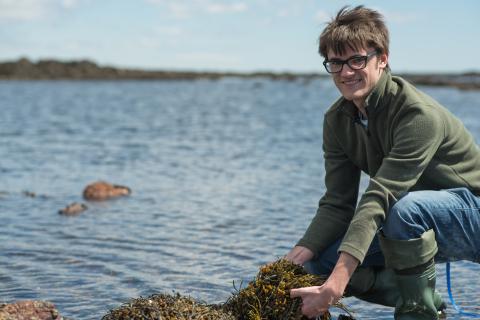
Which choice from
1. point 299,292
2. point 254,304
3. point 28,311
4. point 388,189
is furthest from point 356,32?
point 28,311

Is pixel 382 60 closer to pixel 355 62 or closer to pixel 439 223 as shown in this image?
pixel 355 62

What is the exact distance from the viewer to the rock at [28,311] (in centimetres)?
482

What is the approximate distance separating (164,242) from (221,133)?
1931 cm

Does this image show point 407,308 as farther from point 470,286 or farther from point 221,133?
point 221,133

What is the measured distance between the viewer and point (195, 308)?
4.70 meters

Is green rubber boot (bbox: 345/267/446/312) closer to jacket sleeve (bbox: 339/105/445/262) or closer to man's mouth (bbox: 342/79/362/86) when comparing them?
jacket sleeve (bbox: 339/105/445/262)

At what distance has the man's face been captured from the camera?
15.3ft

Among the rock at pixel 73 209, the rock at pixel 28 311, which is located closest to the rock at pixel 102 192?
the rock at pixel 73 209

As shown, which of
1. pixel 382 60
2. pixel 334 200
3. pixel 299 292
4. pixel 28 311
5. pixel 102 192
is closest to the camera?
pixel 299 292

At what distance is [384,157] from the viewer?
488 cm

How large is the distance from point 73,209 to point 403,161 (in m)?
7.97

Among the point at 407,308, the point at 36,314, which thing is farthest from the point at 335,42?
the point at 36,314

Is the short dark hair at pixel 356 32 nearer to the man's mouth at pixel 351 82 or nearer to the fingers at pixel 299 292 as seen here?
the man's mouth at pixel 351 82

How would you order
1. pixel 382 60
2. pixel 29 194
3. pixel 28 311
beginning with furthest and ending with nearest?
pixel 29 194
pixel 28 311
pixel 382 60
